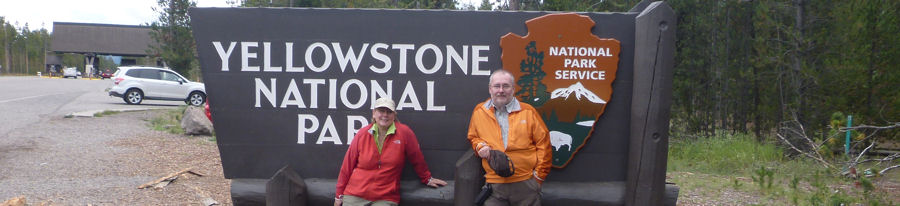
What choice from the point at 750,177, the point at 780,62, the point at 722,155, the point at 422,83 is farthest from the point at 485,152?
the point at 780,62

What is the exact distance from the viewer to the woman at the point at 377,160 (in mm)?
4074

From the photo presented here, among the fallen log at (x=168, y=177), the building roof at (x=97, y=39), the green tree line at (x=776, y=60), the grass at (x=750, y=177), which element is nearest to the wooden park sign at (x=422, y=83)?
the grass at (x=750, y=177)

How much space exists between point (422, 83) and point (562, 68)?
Result: 0.87 metres

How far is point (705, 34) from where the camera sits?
1205cm

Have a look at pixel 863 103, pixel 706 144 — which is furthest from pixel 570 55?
pixel 863 103

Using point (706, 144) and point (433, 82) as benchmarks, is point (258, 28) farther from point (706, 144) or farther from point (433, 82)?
point (706, 144)

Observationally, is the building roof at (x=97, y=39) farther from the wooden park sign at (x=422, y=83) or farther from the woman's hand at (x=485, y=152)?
the woman's hand at (x=485, y=152)

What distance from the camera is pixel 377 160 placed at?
13.4 ft

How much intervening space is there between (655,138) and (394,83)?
1.61 m

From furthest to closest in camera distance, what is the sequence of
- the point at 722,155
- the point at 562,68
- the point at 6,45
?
the point at 6,45
the point at 722,155
the point at 562,68

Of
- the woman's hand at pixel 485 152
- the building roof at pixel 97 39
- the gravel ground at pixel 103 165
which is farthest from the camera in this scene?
the building roof at pixel 97 39

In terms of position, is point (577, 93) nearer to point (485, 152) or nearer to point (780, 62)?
point (485, 152)

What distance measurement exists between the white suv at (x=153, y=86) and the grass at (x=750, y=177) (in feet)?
49.5

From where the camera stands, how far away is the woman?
160 inches
